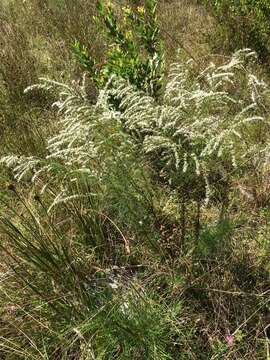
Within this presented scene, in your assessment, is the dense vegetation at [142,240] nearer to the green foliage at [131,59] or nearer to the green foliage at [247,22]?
the green foliage at [131,59]

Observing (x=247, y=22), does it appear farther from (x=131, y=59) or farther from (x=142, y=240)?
(x=142, y=240)

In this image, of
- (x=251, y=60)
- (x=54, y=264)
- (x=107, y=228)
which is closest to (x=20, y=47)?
(x=251, y=60)

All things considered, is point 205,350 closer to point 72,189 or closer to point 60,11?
point 72,189

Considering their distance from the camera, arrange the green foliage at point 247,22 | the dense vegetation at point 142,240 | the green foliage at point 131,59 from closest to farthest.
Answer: the dense vegetation at point 142,240
the green foliage at point 131,59
the green foliage at point 247,22

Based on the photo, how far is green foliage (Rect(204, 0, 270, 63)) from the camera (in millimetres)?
4293

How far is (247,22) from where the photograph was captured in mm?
4480

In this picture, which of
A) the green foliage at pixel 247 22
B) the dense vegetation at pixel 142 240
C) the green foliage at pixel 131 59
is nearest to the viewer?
the dense vegetation at pixel 142 240

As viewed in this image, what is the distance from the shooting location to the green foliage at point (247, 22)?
4293mm

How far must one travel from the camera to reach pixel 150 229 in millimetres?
2666

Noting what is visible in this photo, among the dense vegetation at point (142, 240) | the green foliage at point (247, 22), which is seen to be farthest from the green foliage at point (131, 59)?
the green foliage at point (247, 22)

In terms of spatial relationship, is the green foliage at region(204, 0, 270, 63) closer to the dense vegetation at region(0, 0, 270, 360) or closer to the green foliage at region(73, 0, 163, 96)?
the green foliage at region(73, 0, 163, 96)

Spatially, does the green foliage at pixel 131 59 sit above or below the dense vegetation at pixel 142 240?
above

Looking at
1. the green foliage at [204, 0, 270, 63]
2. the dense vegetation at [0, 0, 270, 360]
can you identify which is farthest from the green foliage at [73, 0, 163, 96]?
the green foliage at [204, 0, 270, 63]

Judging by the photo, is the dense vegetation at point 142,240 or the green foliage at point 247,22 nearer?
the dense vegetation at point 142,240
